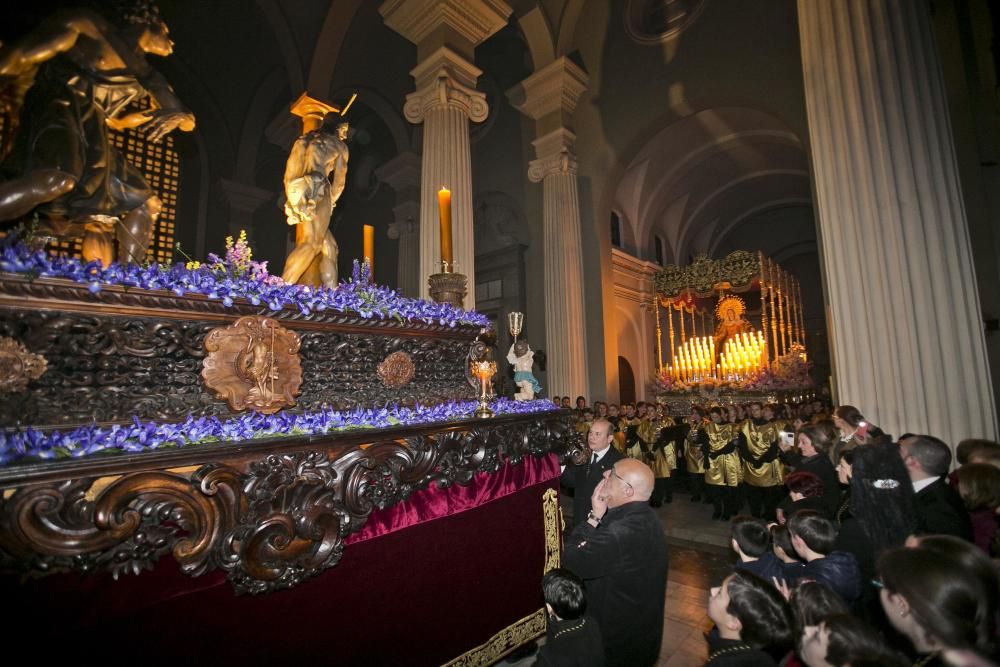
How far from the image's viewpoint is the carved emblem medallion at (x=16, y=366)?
5.51ft

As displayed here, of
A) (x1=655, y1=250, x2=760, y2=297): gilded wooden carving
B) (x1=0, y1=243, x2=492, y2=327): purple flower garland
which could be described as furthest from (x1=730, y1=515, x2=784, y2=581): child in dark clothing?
(x1=655, y1=250, x2=760, y2=297): gilded wooden carving

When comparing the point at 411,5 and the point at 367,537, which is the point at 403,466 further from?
the point at 411,5

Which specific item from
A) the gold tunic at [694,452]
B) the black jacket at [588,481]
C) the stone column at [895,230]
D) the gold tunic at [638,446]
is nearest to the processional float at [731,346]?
the gold tunic at [638,446]

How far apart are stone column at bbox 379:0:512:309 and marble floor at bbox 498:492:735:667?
440 centimetres

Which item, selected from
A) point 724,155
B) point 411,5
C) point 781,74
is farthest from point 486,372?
point 724,155

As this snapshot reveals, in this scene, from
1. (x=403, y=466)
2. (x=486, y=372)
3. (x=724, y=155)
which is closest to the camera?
(x=403, y=466)

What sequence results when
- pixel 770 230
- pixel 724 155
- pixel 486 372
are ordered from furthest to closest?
pixel 770 230 → pixel 724 155 → pixel 486 372

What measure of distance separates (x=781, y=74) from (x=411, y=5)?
7.37m

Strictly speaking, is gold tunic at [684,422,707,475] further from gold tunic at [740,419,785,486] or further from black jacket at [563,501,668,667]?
black jacket at [563,501,668,667]

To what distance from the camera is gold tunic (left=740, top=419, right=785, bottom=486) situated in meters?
6.31

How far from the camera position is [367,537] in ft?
7.94

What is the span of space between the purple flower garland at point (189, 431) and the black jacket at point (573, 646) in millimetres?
1282

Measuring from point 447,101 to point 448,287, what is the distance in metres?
4.84

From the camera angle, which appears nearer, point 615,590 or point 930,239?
point 615,590
